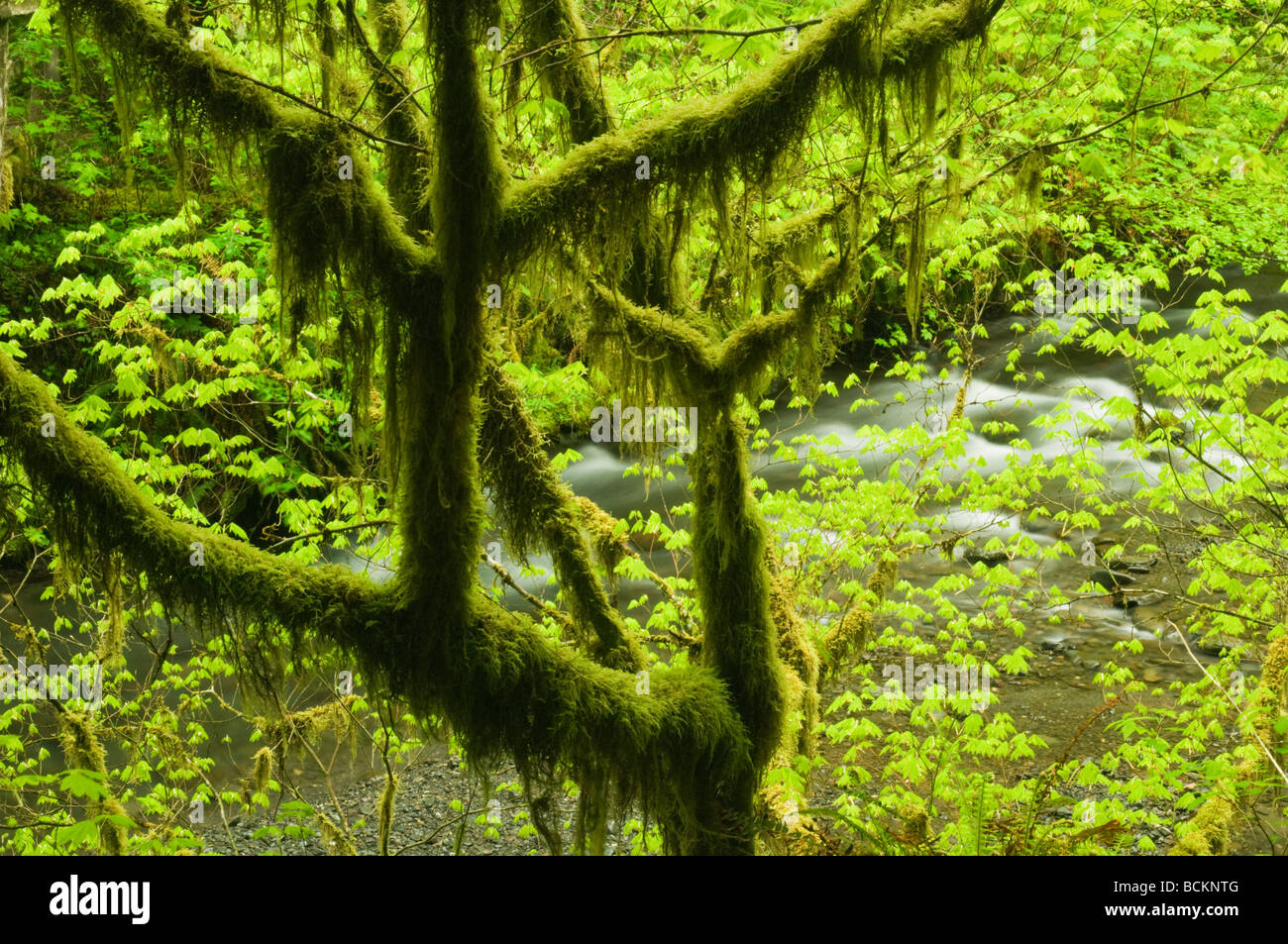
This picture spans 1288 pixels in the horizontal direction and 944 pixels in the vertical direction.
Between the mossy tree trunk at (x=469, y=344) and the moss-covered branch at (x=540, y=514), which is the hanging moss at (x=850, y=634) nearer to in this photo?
the moss-covered branch at (x=540, y=514)

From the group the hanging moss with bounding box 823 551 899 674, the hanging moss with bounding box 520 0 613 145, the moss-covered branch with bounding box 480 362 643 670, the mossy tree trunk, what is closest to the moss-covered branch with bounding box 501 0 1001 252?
the mossy tree trunk

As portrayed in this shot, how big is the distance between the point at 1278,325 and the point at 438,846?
876 cm

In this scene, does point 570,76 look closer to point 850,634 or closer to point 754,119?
point 754,119

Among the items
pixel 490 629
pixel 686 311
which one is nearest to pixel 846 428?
pixel 686 311

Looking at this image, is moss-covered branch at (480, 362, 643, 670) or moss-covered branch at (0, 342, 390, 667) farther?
moss-covered branch at (480, 362, 643, 670)

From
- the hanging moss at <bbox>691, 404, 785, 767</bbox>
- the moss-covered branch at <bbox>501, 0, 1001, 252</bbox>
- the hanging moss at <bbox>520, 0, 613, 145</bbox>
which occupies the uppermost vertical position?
the hanging moss at <bbox>520, 0, 613, 145</bbox>

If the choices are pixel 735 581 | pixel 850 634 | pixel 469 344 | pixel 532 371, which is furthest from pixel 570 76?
pixel 850 634

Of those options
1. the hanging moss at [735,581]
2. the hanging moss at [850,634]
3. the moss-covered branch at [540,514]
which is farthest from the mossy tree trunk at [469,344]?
the hanging moss at [850,634]

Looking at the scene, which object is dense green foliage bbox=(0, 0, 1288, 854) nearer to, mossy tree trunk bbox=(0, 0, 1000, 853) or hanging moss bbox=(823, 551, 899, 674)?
mossy tree trunk bbox=(0, 0, 1000, 853)

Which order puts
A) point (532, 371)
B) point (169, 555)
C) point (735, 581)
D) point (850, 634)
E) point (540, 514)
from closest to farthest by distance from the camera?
point (169, 555) < point (735, 581) < point (540, 514) < point (532, 371) < point (850, 634)

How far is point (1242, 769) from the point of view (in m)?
6.59

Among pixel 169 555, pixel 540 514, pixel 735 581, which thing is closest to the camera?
pixel 169 555

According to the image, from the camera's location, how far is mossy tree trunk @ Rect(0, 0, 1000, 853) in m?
3.54

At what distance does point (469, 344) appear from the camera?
3.64 metres
